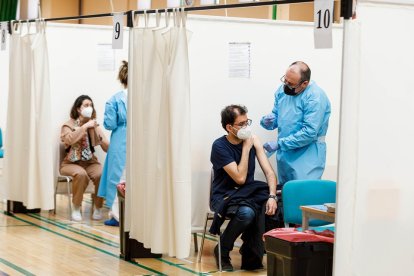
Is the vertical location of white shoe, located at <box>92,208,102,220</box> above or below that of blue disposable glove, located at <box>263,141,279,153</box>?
below

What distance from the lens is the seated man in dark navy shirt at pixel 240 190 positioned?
5.65 meters

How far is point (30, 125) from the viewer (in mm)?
7047

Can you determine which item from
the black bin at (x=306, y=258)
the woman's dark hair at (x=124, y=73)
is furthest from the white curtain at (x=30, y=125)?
the black bin at (x=306, y=258)

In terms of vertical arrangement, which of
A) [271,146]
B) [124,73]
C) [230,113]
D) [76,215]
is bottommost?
[76,215]

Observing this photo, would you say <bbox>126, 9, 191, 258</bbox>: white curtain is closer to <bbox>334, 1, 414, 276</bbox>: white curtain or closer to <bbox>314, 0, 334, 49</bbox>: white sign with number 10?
<bbox>314, 0, 334, 49</bbox>: white sign with number 10

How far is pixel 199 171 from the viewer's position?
6191 millimetres

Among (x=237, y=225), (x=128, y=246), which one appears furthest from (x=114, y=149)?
(x=237, y=225)

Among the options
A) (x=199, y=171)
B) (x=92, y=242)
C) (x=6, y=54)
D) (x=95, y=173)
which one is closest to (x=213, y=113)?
(x=199, y=171)

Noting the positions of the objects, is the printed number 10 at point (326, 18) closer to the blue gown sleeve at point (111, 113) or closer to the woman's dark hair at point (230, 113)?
the woman's dark hair at point (230, 113)

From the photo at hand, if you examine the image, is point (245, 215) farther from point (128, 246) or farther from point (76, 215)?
point (76, 215)

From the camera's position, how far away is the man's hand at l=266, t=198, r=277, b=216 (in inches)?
225

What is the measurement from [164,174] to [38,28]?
250cm

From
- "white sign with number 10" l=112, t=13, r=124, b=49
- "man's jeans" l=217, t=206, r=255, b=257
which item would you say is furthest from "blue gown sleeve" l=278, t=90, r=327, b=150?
"white sign with number 10" l=112, t=13, r=124, b=49

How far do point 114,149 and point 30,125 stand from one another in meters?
0.78
